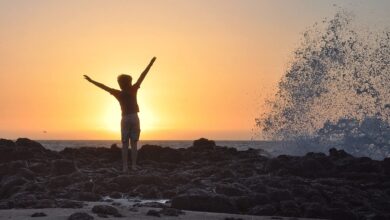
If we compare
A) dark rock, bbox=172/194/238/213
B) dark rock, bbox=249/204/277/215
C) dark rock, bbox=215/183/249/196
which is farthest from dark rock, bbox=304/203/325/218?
dark rock, bbox=215/183/249/196

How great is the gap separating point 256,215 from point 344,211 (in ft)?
3.84

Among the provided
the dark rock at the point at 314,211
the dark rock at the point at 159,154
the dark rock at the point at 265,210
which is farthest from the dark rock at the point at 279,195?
the dark rock at the point at 159,154

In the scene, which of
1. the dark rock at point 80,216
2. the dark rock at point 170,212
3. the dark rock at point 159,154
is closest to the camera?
the dark rock at point 80,216

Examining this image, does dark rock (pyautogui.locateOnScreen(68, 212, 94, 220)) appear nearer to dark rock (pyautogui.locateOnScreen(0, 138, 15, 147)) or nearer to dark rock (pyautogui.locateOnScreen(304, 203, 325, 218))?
dark rock (pyautogui.locateOnScreen(304, 203, 325, 218))

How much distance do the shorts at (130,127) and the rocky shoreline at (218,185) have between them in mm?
729

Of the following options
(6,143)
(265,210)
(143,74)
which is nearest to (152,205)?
(265,210)

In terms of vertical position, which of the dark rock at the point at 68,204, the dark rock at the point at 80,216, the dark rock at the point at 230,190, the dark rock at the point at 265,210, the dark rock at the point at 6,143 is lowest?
the dark rock at the point at 265,210

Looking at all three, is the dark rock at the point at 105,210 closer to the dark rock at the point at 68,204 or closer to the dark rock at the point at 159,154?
the dark rock at the point at 68,204

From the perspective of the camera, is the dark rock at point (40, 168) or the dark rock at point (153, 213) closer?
the dark rock at point (153, 213)

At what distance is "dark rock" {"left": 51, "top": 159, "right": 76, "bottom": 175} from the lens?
40.7 feet

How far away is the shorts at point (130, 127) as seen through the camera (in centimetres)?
1163

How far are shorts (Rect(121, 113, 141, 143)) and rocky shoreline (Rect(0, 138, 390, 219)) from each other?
73cm

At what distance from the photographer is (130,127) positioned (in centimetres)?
1169

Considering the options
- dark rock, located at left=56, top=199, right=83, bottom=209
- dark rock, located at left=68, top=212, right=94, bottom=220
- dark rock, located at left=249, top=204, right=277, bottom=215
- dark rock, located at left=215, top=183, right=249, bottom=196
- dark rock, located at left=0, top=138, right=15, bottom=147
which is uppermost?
dark rock, located at left=0, top=138, right=15, bottom=147
